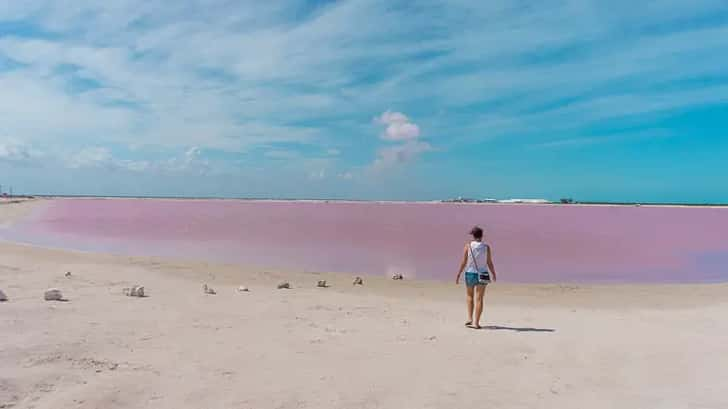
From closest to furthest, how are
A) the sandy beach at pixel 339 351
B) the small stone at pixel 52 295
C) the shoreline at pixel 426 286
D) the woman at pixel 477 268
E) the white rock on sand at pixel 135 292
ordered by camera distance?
the sandy beach at pixel 339 351
the woman at pixel 477 268
the small stone at pixel 52 295
the white rock on sand at pixel 135 292
the shoreline at pixel 426 286

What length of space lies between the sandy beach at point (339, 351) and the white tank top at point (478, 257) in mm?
1099

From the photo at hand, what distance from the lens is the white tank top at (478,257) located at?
920 cm

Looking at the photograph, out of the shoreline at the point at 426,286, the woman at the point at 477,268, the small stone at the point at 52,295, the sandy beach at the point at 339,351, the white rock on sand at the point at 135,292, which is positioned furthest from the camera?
the shoreline at the point at 426,286

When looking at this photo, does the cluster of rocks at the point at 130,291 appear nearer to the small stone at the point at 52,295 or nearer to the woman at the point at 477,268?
the small stone at the point at 52,295

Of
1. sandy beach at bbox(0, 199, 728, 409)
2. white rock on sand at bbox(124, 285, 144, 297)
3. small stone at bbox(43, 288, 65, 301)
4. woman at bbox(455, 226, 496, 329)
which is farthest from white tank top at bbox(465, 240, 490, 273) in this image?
small stone at bbox(43, 288, 65, 301)

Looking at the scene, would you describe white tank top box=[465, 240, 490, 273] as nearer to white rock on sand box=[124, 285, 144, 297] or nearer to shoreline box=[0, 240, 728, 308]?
shoreline box=[0, 240, 728, 308]

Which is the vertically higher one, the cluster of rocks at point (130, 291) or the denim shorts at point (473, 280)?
the denim shorts at point (473, 280)

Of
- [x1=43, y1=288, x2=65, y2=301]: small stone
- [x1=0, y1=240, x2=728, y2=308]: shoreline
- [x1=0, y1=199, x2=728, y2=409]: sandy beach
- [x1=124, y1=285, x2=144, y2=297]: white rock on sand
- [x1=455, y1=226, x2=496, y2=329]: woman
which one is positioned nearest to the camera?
[x1=0, y1=199, x2=728, y2=409]: sandy beach

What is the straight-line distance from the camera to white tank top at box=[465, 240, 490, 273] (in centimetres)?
920

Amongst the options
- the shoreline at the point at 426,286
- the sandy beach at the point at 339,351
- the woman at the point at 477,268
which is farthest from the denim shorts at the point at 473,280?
the shoreline at the point at 426,286

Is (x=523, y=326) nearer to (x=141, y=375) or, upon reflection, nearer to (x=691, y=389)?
(x=691, y=389)

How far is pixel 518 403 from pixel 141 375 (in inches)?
163

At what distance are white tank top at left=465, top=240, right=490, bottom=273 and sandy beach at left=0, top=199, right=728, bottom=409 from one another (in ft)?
3.61

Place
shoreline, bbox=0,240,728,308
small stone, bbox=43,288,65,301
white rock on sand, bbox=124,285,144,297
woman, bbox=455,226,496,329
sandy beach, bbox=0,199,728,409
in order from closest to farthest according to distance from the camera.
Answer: sandy beach, bbox=0,199,728,409 < woman, bbox=455,226,496,329 < small stone, bbox=43,288,65,301 < white rock on sand, bbox=124,285,144,297 < shoreline, bbox=0,240,728,308
